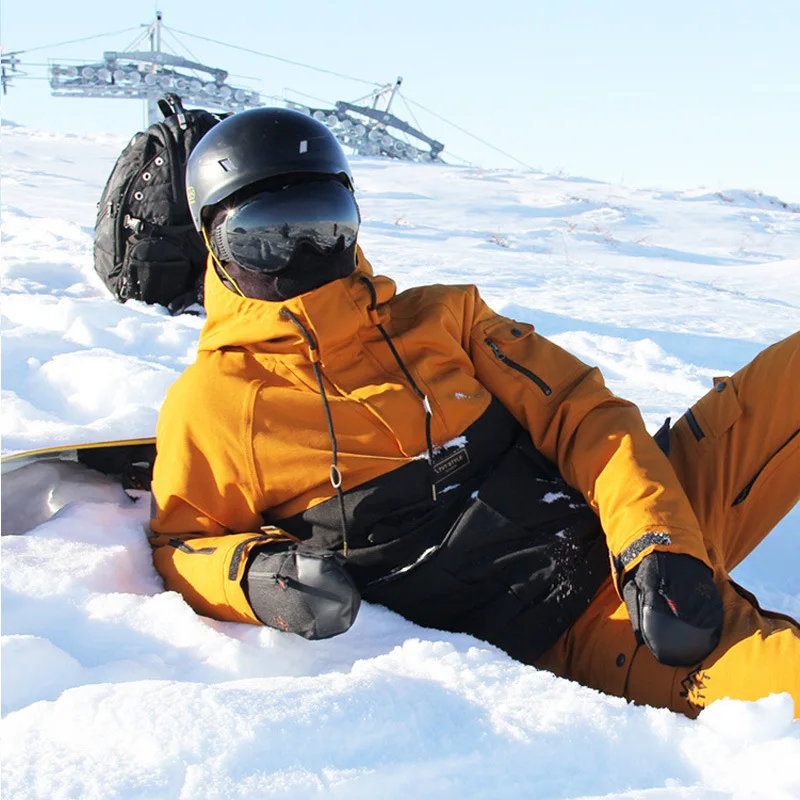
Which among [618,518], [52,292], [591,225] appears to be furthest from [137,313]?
[591,225]

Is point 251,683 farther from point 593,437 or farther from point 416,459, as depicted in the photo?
point 593,437

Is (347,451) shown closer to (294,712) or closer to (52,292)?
(294,712)

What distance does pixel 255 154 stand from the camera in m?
2.23

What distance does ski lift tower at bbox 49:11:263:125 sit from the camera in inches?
861

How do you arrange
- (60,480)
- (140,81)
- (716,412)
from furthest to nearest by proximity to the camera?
(140,81), (60,480), (716,412)

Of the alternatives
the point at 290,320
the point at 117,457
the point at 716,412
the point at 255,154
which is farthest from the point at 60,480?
the point at 716,412

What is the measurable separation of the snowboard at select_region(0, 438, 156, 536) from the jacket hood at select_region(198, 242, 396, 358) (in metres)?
0.57

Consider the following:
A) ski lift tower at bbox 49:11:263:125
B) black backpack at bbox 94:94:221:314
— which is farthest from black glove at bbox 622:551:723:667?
ski lift tower at bbox 49:11:263:125

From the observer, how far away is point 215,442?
6.72ft

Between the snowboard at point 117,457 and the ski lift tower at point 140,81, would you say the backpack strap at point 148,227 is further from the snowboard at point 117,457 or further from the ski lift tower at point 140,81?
the ski lift tower at point 140,81

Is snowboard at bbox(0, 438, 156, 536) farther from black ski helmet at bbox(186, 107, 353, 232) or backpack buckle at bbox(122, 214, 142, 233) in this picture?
backpack buckle at bbox(122, 214, 142, 233)

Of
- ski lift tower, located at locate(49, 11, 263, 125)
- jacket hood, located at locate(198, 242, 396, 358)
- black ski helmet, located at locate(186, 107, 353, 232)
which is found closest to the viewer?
jacket hood, located at locate(198, 242, 396, 358)

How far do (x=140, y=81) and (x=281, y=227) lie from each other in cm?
2220

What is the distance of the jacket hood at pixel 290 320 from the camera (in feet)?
6.95
